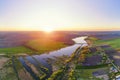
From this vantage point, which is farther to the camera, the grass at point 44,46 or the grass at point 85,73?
the grass at point 44,46

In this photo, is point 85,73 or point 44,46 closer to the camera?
point 85,73

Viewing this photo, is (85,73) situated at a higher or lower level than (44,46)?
higher

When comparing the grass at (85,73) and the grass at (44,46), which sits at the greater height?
the grass at (85,73)

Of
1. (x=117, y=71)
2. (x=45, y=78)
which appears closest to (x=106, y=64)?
(x=117, y=71)

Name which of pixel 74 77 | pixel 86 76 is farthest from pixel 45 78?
pixel 86 76

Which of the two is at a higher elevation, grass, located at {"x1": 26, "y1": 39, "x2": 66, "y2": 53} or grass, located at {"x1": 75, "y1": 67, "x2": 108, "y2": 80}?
grass, located at {"x1": 75, "y1": 67, "x2": 108, "y2": 80}

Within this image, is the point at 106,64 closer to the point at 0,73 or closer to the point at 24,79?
the point at 24,79

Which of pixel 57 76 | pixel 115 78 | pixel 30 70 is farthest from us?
pixel 30 70

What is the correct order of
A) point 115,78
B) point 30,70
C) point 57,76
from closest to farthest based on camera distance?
point 115,78
point 57,76
point 30,70

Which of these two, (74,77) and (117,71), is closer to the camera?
(74,77)

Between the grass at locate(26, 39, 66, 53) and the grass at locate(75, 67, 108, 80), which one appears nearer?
the grass at locate(75, 67, 108, 80)
